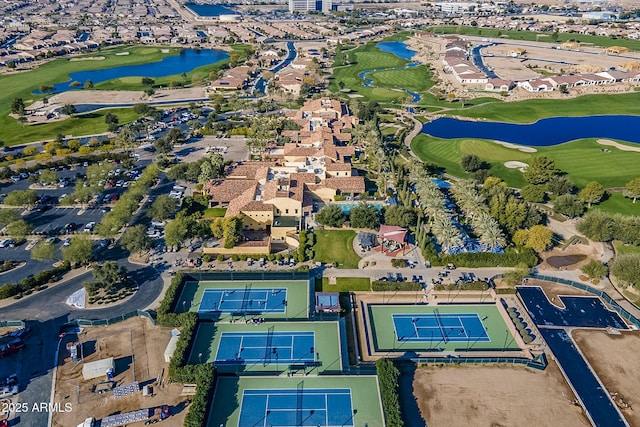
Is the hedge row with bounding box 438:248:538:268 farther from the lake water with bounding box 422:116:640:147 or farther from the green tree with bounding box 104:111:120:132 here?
the green tree with bounding box 104:111:120:132

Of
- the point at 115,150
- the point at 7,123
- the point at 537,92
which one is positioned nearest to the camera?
the point at 115,150

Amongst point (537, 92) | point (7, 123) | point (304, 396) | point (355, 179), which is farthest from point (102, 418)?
point (537, 92)

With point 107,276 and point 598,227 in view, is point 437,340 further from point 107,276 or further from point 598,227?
point 107,276

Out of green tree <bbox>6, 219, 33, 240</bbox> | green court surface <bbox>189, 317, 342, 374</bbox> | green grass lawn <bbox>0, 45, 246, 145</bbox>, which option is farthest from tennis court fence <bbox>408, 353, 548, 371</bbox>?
green grass lawn <bbox>0, 45, 246, 145</bbox>

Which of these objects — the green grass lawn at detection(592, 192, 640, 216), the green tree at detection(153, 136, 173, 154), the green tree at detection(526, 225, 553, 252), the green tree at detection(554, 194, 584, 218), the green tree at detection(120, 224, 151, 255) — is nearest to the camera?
the green tree at detection(120, 224, 151, 255)

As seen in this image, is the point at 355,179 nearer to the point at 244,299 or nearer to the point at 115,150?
the point at 244,299

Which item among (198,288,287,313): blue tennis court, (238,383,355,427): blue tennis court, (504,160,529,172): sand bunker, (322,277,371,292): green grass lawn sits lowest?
(238,383,355,427): blue tennis court

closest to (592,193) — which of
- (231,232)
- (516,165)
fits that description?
(516,165)
